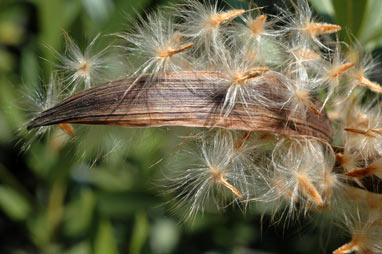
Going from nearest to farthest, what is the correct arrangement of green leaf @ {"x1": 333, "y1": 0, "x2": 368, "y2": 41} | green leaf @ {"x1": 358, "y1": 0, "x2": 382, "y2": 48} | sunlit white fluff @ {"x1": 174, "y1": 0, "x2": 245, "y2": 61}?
1. sunlit white fluff @ {"x1": 174, "y1": 0, "x2": 245, "y2": 61}
2. green leaf @ {"x1": 333, "y1": 0, "x2": 368, "y2": 41}
3. green leaf @ {"x1": 358, "y1": 0, "x2": 382, "y2": 48}

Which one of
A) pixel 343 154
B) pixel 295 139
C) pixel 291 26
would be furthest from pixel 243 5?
pixel 343 154

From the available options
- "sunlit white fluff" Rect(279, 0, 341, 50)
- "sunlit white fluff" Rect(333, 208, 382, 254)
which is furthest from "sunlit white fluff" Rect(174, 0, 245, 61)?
"sunlit white fluff" Rect(333, 208, 382, 254)

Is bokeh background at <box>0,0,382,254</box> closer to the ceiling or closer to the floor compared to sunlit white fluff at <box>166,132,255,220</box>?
closer to the ceiling

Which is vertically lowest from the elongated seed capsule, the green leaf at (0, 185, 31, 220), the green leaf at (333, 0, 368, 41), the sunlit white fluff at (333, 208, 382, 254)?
the sunlit white fluff at (333, 208, 382, 254)

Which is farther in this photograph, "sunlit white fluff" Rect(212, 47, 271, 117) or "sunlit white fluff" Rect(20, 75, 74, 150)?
"sunlit white fluff" Rect(20, 75, 74, 150)

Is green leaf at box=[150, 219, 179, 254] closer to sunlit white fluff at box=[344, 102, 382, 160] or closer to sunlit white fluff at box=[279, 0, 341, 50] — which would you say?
sunlit white fluff at box=[344, 102, 382, 160]

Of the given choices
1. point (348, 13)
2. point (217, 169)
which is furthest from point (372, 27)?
point (217, 169)

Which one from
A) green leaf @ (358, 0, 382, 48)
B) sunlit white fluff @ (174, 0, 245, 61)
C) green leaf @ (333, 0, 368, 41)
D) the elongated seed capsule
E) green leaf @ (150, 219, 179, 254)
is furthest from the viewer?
green leaf @ (150, 219, 179, 254)

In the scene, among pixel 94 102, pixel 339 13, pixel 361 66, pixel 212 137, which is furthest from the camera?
pixel 339 13

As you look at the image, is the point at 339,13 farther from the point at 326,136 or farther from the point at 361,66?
the point at 326,136
